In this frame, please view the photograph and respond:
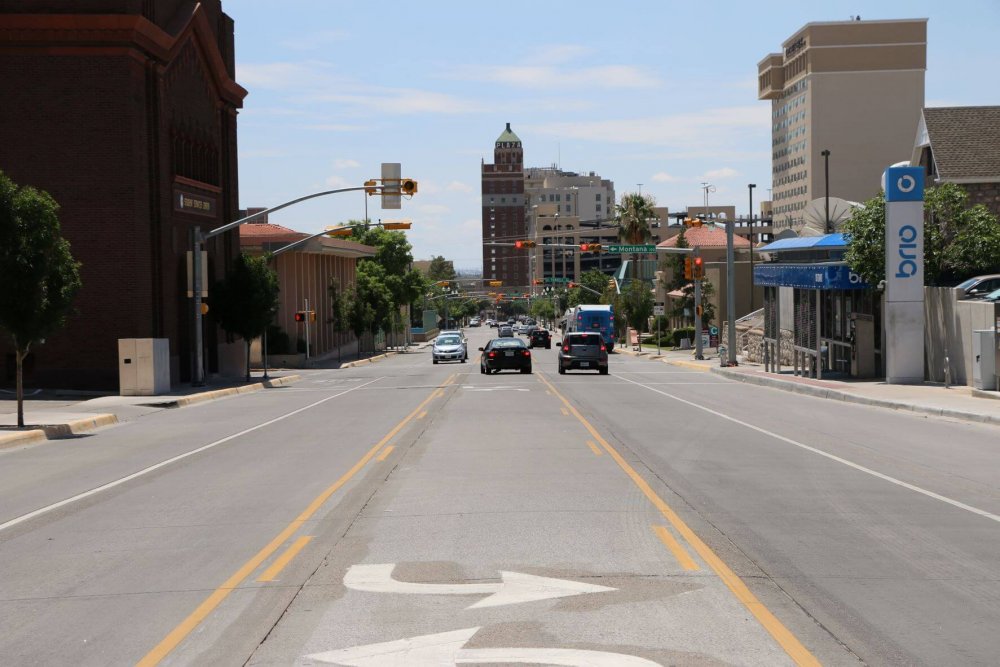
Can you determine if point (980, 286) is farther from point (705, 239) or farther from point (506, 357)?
point (705, 239)

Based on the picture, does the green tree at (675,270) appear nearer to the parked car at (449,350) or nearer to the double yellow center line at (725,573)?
the parked car at (449,350)

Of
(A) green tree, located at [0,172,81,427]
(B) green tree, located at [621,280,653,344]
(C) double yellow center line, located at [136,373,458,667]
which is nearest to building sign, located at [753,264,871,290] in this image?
(A) green tree, located at [0,172,81,427]

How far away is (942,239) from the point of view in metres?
36.3

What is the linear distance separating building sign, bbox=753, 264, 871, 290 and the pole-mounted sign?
3004 millimetres

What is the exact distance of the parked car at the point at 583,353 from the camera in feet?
154

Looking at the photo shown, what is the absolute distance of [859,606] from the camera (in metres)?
7.99

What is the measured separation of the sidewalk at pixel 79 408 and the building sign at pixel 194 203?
6.89m

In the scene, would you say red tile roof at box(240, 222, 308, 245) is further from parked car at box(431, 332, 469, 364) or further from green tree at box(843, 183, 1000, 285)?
green tree at box(843, 183, 1000, 285)

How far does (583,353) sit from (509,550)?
122 ft

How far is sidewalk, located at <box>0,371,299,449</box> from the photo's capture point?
80.8 feet

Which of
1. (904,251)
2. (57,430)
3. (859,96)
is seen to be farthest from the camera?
(859,96)

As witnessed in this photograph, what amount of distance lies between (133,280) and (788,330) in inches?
1021

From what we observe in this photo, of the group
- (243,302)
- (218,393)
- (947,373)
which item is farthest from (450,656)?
(243,302)

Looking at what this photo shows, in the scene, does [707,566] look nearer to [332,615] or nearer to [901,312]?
[332,615]
